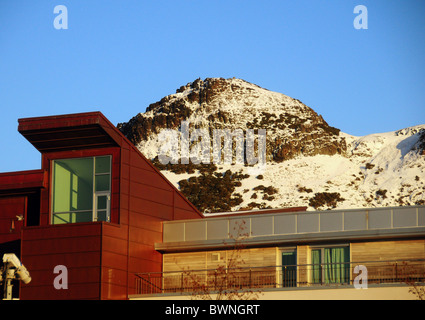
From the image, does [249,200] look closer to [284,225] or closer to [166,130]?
[166,130]

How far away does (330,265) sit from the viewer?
105 ft

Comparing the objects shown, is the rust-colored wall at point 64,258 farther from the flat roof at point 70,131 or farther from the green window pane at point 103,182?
the flat roof at point 70,131

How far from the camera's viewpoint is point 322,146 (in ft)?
394

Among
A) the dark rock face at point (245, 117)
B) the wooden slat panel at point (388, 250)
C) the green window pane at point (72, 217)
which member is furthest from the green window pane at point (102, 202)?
the dark rock face at point (245, 117)

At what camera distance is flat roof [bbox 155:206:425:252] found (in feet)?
101

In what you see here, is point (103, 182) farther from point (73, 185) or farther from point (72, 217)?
point (72, 217)

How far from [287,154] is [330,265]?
8680 centimetres

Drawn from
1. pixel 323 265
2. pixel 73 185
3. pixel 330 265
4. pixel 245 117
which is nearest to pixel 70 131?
pixel 73 185

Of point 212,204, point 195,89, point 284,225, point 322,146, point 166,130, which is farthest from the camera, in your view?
point 195,89

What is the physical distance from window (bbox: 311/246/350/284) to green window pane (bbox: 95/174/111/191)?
894 cm

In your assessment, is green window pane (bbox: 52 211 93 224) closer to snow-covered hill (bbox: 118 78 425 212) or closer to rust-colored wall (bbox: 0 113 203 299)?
rust-colored wall (bbox: 0 113 203 299)

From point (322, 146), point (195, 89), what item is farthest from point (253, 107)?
point (322, 146)

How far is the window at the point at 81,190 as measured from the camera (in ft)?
107
